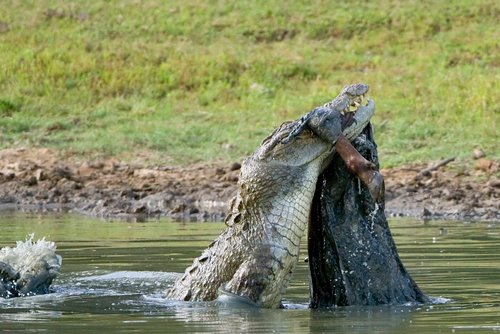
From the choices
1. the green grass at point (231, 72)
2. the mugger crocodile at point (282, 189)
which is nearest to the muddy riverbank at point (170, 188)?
the green grass at point (231, 72)

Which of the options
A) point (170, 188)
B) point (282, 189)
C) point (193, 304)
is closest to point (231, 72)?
point (170, 188)

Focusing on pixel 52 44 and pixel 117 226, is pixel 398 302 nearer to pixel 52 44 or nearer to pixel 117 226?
pixel 117 226

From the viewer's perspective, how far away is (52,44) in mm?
24688

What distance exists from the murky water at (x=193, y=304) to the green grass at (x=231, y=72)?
16.2 feet

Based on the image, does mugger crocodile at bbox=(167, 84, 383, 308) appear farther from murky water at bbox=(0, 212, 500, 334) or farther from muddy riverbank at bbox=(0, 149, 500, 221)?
muddy riverbank at bbox=(0, 149, 500, 221)

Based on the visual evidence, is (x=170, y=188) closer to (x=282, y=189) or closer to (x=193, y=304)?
(x=193, y=304)

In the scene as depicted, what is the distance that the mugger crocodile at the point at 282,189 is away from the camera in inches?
263

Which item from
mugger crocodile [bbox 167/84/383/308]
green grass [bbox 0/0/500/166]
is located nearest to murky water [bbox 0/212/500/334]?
mugger crocodile [bbox 167/84/383/308]

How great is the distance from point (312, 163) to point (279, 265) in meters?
0.55

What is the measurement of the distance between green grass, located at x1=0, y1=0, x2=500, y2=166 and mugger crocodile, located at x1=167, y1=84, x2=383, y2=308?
9622mm

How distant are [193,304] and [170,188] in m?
9.01

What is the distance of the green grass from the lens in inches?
723

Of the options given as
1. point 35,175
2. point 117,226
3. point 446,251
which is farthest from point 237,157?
point 446,251

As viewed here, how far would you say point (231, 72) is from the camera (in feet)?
74.5
